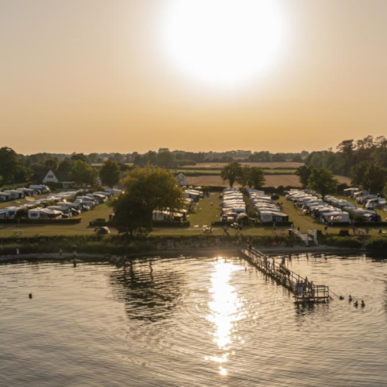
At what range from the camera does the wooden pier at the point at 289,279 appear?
57.5 metres

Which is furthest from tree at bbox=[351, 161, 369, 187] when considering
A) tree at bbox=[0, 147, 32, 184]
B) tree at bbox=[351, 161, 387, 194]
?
tree at bbox=[0, 147, 32, 184]

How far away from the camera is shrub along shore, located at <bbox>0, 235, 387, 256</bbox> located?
272 feet

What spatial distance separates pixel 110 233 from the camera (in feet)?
297

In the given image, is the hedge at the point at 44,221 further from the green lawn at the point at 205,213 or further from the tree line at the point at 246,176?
the tree line at the point at 246,176

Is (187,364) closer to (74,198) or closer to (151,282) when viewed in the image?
(151,282)

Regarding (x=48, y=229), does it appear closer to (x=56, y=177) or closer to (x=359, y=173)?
(x=359, y=173)

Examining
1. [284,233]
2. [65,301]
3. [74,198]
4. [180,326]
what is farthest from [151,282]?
[74,198]

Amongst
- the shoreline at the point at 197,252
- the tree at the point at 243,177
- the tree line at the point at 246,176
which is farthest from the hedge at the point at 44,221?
the tree at the point at 243,177

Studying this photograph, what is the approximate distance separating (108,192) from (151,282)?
79.5 m

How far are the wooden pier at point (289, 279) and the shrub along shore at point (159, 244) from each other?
4.25 meters

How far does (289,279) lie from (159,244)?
26358 mm

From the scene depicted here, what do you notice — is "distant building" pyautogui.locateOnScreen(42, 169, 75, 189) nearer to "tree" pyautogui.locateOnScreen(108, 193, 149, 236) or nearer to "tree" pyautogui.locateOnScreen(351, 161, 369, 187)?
"tree" pyautogui.locateOnScreen(351, 161, 369, 187)

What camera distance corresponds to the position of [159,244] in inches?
3364

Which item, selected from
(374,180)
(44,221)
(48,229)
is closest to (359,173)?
(374,180)
